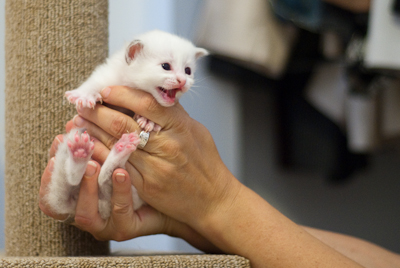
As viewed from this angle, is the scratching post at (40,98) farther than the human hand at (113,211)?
Yes

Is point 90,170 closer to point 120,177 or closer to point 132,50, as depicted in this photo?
point 120,177

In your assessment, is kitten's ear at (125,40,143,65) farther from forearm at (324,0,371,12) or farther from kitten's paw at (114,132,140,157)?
forearm at (324,0,371,12)

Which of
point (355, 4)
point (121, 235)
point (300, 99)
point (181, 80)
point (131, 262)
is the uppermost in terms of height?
point (355, 4)

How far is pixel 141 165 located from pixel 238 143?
4.57 ft

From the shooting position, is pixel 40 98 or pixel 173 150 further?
pixel 40 98

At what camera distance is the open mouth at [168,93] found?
687 mm

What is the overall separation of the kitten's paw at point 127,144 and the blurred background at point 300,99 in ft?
2.60

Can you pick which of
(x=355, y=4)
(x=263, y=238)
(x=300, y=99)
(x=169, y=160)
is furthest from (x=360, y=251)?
(x=300, y=99)

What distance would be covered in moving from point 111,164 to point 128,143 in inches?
2.6

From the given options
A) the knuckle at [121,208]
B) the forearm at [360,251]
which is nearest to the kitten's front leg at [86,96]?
the knuckle at [121,208]

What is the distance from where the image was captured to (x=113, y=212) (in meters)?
0.73

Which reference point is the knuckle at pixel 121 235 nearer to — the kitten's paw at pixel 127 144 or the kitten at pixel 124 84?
the kitten at pixel 124 84

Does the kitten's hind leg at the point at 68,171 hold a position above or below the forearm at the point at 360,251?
above

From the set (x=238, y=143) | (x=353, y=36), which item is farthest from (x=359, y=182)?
(x=353, y=36)
